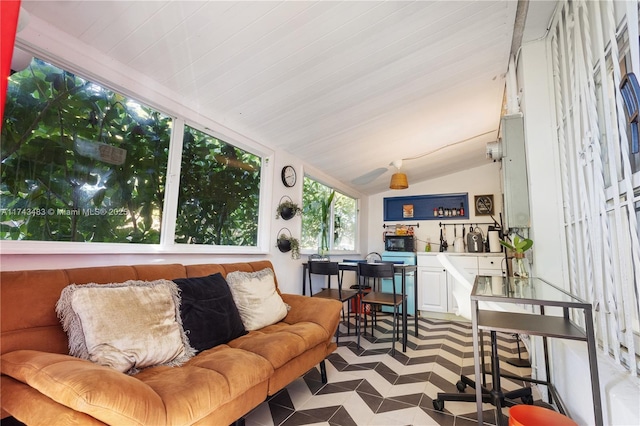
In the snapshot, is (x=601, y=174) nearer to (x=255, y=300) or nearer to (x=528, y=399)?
(x=528, y=399)

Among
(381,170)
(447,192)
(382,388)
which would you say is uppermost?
(381,170)

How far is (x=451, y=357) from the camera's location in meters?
2.71

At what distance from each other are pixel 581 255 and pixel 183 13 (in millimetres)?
Answer: 2598

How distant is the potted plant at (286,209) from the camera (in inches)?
123

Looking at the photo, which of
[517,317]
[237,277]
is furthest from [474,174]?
[237,277]

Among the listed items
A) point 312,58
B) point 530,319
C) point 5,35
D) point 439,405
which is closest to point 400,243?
point 439,405

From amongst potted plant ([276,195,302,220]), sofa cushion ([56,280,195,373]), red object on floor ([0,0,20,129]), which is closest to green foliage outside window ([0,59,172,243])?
sofa cushion ([56,280,195,373])

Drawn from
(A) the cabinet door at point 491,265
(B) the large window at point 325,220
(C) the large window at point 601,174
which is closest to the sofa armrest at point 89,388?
(C) the large window at point 601,174

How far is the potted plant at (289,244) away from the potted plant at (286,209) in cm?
19

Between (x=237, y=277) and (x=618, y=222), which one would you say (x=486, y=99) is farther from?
(x=237, y=277)

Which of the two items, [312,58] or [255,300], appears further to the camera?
[255,300]

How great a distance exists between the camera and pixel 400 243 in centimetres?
500

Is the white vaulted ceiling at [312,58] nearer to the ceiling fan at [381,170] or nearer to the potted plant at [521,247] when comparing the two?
the ceiling fan at [381,170]

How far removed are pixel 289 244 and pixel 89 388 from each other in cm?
232
